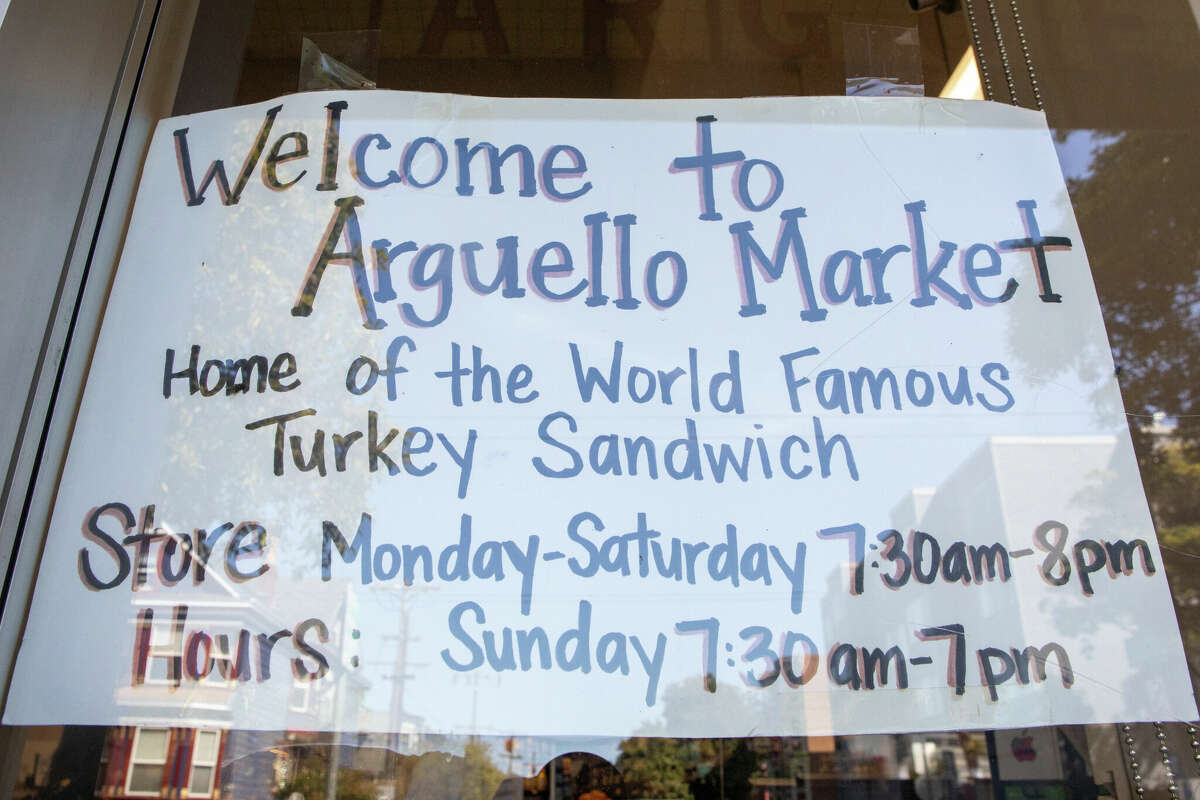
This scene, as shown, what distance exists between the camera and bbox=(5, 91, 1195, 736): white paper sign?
115cm

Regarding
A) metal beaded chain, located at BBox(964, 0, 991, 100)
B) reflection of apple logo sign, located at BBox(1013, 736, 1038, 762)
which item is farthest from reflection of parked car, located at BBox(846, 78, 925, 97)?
reflection of apple logo sign, located at BBox(1013, 736, 1038, 762)

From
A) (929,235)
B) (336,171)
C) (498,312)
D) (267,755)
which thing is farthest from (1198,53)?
(267,755)

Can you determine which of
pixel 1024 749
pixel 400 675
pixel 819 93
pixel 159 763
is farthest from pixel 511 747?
pixel 819 93

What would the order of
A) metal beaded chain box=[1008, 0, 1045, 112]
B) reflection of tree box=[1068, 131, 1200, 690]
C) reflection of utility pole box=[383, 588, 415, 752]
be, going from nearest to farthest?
reflection of utility pole box=[383, 588, 415, 752], reflection of tree box=[1068, 131, 1200, 690], metal beaded chain box=[1008, 0, 1045, 112]

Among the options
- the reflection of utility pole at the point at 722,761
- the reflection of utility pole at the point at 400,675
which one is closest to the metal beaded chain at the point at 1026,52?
the reflection of utility pole at the point at 722,761

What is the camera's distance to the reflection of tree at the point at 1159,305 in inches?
51.3

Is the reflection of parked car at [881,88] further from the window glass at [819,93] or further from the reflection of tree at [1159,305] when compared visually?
the reflection of tree at [1159,305]

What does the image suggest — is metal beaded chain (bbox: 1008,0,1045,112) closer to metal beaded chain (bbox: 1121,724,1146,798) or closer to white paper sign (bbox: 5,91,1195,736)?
white paper sign (bbox: 5,91,1195,736)

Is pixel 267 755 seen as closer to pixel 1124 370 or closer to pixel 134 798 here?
pixel 134 798

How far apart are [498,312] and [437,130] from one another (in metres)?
0.34

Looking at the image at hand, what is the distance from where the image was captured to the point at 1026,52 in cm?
158

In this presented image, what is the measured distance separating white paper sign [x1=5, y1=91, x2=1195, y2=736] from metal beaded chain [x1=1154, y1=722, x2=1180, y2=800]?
3.9 inches

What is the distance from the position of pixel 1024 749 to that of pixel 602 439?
0.70 metres

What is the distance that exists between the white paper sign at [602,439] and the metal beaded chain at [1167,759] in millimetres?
99
